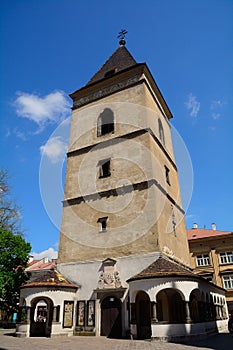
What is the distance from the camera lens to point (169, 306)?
14.4 meters

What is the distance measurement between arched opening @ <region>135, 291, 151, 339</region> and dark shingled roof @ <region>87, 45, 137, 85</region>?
1727 cm

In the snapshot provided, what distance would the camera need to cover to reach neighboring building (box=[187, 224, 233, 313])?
96.5 ft

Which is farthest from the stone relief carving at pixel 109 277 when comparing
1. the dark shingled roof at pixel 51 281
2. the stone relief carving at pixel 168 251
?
the stone relief carving at pixel 168 251

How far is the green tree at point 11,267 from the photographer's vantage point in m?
20.5

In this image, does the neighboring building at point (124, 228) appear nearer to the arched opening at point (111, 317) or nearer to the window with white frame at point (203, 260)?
the arched opening at point (111, 317)

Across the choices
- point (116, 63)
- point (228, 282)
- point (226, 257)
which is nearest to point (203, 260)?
point (226, 257)

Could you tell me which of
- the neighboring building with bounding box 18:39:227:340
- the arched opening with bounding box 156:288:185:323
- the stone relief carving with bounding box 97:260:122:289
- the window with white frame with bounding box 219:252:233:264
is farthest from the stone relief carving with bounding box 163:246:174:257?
the window with white frame with bounding box 219:252:233:264

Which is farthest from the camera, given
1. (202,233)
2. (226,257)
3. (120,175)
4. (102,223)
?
(202,233)

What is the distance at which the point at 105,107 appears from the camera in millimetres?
21922

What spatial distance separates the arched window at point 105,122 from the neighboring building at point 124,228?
0.08 m

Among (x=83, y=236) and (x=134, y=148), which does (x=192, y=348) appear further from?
(x=134, y=148)

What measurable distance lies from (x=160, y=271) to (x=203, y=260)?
20166mm

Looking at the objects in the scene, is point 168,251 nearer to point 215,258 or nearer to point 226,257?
point 215,258

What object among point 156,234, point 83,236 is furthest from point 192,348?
point 83,236
